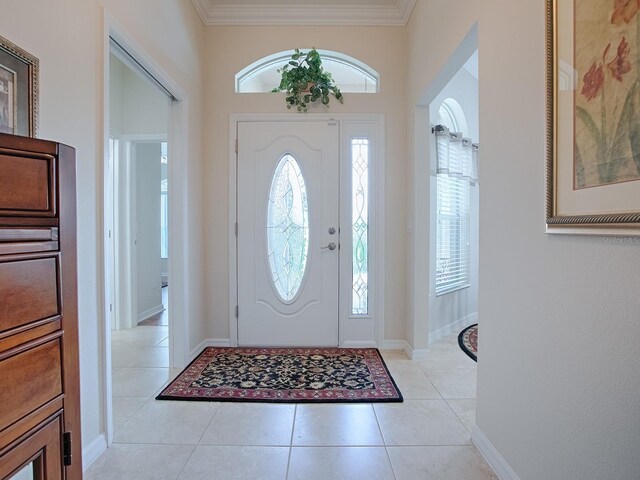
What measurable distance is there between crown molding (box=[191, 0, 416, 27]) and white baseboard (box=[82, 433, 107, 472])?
10.3ft

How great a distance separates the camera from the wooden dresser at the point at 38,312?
2.43 feet

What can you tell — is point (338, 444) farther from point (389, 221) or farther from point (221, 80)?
point (221, 80)

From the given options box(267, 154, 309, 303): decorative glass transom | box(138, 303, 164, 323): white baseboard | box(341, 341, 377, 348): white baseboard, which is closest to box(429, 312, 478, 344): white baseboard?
box(341, 341, 377, 348): white baseboard

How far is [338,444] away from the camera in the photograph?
5.74ft

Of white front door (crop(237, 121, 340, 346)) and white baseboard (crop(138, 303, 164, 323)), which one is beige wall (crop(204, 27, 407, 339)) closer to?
white front door (crop(237, 121, 340, 346))

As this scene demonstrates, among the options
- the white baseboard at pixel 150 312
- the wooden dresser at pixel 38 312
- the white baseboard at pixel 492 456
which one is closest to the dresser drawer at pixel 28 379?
the wooden dresser at pixel 38 312

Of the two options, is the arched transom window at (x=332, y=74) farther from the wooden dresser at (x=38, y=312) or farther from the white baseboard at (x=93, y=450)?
the white baseboard at (x=93, y=450)

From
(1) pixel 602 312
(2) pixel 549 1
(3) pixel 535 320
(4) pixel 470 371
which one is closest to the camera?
(1) pixel 602 312

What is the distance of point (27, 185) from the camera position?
781 mm

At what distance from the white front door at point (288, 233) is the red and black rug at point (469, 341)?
1.16 meters

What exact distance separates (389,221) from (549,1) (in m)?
2.07

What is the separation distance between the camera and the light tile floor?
1558 mm

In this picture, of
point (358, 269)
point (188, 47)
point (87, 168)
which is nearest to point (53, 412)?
point (87, 168)

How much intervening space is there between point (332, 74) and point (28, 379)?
10.4ft
